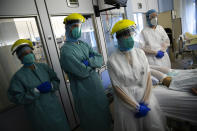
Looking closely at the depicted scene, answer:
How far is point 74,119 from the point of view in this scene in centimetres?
236

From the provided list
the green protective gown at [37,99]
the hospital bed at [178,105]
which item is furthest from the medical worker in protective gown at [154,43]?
the green protective gown at [37,99]

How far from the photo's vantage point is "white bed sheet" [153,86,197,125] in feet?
4.76

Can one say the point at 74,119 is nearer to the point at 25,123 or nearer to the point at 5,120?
the point at 25,123

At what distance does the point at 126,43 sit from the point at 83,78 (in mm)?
692

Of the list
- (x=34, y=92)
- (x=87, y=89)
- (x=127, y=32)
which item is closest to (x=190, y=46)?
(x=127, y=32)

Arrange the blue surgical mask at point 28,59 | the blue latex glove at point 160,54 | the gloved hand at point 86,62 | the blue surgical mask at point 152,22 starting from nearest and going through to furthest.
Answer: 1. the blue surgical mask at point 28,59
2. the gloved hand at point 86,62
3. the blue latex glove at point 160,54
4. the blue surgical mask at point 152,22

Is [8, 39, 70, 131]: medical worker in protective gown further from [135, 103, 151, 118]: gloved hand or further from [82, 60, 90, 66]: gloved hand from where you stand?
[135, 103, 151, 118]: gloved hand

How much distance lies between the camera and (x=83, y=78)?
1.68 meters

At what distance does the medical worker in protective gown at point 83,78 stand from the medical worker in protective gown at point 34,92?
0.93 ft

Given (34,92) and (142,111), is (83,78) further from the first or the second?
(142,111)

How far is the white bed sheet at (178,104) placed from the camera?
145 cm

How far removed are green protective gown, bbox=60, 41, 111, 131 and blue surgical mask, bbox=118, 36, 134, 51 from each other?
457 mm

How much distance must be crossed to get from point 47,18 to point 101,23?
1329 millimetres

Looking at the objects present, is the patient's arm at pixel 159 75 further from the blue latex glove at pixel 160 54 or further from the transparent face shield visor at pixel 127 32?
the transparent face shield visor at pixel 127 32
